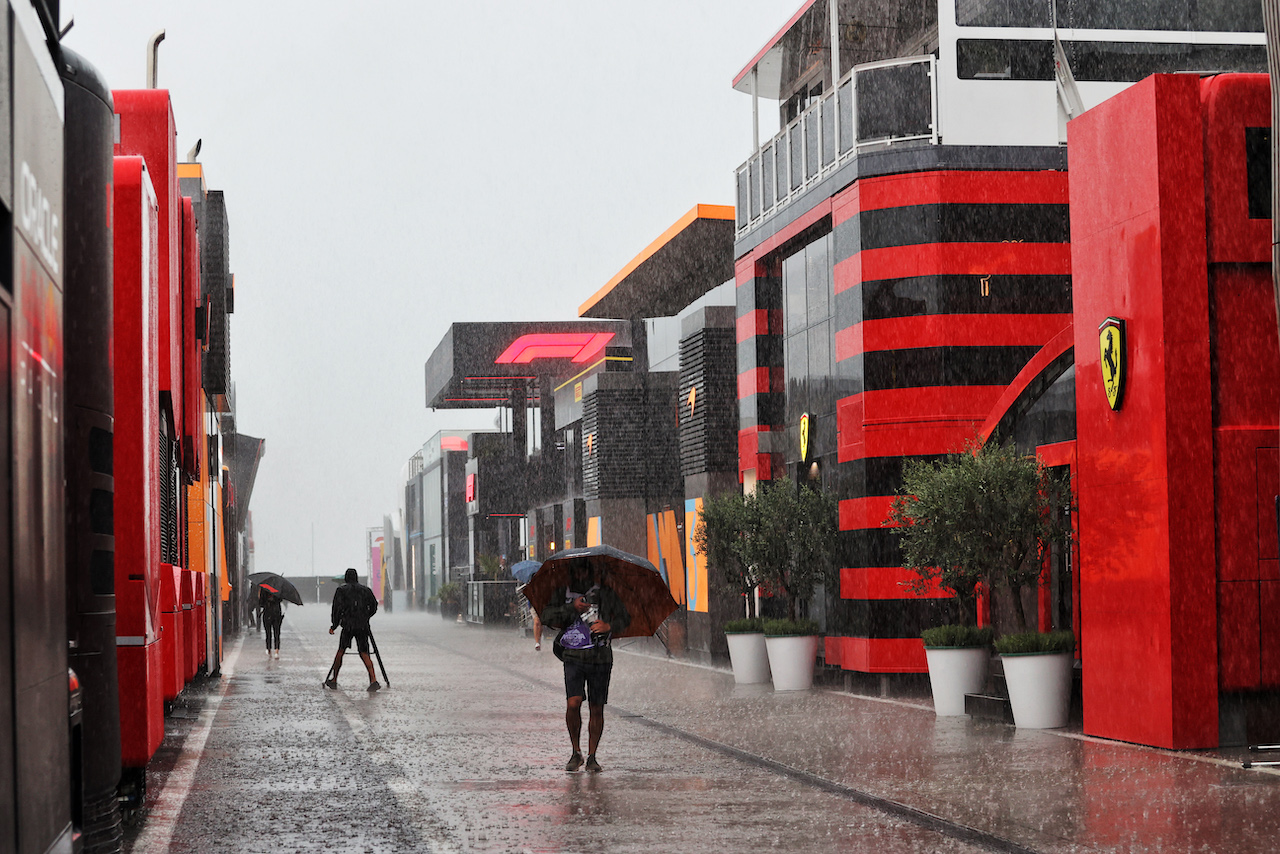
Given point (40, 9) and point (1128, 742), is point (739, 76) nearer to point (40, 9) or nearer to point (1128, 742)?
point (1128, 742)

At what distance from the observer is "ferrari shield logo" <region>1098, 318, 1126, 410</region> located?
45.9ft

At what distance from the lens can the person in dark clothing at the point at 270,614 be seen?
3303cm

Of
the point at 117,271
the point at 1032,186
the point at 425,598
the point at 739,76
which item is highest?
the point at 739,76

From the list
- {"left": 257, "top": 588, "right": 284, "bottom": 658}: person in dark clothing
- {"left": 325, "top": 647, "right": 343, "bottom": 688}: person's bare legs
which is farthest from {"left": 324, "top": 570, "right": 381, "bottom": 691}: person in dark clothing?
{"left": 257, "top": 588, "right": 284, "bottom": 658}: person in dark clothing

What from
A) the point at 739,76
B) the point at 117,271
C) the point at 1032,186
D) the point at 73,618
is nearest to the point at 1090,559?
the point at 1032,186

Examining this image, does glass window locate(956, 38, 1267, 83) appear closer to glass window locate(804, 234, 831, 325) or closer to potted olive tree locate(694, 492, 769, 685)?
glass window locate(804, 234, 831, 325)

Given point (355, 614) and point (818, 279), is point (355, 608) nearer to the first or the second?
point (355, 614)

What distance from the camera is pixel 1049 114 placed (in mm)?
20078

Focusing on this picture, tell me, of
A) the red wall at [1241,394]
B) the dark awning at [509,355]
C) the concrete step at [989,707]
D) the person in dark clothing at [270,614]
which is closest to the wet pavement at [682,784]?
the concrete step at [989,707]

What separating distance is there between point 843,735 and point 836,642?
6217 mm

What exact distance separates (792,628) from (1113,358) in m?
8.24

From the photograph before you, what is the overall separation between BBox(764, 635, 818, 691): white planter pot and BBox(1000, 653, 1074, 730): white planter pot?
615 centimetres

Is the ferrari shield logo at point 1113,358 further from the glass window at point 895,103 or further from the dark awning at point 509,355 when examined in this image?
the dark awning at point 509,355

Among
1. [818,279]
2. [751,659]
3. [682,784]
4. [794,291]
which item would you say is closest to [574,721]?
[682,784]
